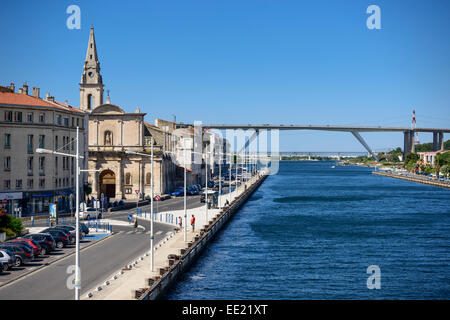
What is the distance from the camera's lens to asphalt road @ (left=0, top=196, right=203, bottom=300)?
20.5 m

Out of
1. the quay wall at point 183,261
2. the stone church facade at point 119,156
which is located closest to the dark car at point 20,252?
the quay wall at point 183,261

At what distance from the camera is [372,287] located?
26719 millimetres

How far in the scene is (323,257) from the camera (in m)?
34.3

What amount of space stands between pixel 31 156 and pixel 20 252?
21.1 meters

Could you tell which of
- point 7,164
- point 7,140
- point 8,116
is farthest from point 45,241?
point 8,116

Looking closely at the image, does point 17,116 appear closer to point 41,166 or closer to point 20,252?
point 41,166

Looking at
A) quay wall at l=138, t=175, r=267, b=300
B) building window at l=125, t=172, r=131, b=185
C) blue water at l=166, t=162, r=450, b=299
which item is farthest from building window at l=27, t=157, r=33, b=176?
building window at l=125, t=172, r=131, b=185

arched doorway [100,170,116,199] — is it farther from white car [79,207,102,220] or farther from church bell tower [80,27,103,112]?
white car [79,207,102,220]

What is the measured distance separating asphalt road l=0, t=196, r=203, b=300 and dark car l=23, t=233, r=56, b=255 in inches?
62.1

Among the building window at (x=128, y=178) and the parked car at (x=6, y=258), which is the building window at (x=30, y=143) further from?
the parked car at (x=6, y=258)

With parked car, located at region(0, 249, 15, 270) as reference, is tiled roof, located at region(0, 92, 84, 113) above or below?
above

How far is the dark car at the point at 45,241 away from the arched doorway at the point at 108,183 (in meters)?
35.1

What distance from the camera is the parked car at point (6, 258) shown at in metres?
24.4

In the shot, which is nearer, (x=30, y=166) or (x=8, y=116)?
(x=8, y=116)
